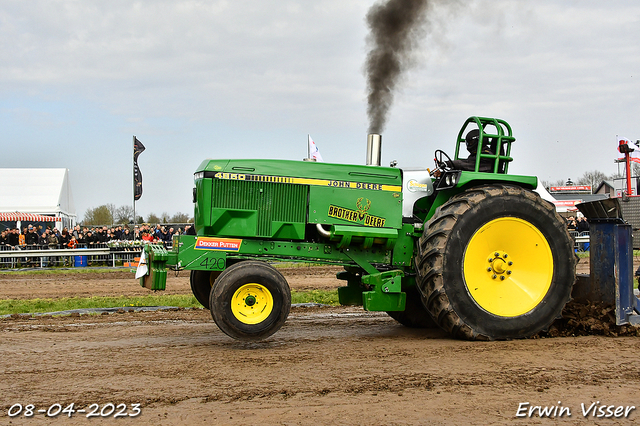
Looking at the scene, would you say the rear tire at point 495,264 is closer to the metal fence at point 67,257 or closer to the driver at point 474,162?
the driver at point 474,162

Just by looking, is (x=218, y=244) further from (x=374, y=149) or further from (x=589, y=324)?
(x=589, y=324)

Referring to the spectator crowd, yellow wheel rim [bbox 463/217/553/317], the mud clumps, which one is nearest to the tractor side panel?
yellow wheel rim [bbox 463/217/553/317]

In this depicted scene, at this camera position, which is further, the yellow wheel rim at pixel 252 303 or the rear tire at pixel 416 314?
the rear tire at pixel 416 314

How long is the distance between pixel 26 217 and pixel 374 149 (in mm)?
26078

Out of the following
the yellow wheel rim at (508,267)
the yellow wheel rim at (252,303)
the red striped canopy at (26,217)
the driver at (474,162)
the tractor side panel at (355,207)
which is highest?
the driver at (474,162)

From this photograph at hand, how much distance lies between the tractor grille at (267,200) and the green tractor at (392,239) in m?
0.01

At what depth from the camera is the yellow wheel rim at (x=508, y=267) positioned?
6.64 meters

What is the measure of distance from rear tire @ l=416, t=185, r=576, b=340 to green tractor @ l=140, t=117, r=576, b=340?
0.01m

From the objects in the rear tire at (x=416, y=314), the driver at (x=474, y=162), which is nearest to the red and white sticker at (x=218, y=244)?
the rear tire at (x=416, y=314)

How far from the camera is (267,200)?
6852 millimetres

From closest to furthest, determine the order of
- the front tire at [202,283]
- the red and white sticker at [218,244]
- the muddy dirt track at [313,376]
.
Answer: the muddy dirt track at [313,376] → the red and white sticker at [218,244] → the front tire at [202,283]

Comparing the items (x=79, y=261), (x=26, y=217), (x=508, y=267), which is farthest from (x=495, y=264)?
(x=26, y=217)

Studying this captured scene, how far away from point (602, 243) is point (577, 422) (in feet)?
11.4

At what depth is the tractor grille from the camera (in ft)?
22.2
